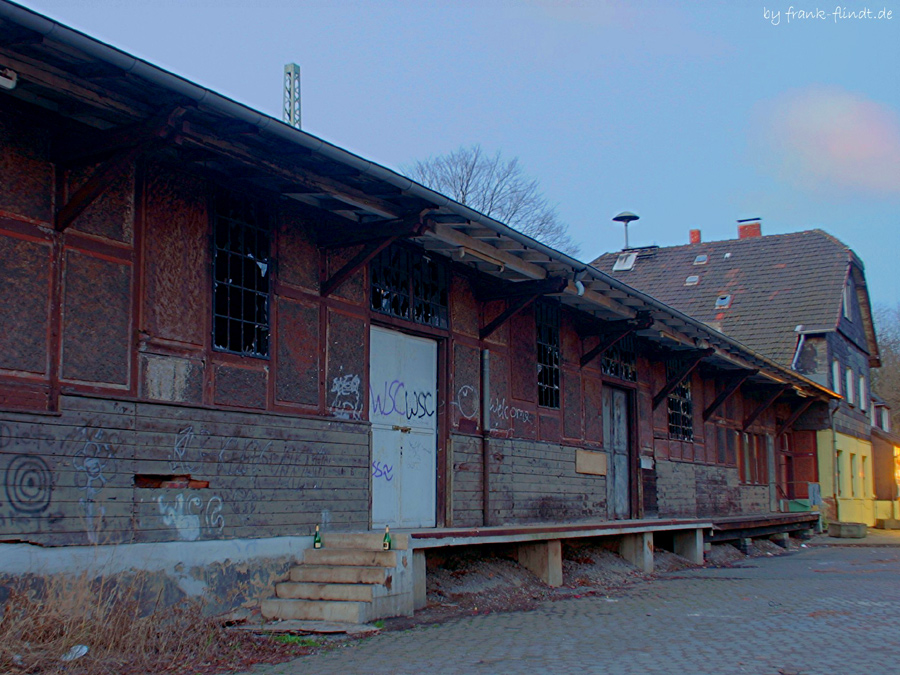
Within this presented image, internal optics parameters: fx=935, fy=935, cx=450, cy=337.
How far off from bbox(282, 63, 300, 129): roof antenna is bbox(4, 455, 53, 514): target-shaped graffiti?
985cm

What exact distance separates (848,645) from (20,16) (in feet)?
24.0

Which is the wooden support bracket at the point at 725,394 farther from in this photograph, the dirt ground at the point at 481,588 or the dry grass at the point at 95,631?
the dry grass at the point at 95,631

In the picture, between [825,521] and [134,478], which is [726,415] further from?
[134,478]

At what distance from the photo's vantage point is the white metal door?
10484mm

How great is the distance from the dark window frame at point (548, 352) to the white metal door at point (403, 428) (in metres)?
2.69

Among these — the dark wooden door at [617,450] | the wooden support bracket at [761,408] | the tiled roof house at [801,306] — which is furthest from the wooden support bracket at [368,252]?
the tiled roof house at [801,306]

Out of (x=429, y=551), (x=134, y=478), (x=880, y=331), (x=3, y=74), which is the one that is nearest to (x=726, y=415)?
(x=429, y=551)

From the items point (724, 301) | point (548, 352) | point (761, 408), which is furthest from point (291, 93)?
point (724, 301)

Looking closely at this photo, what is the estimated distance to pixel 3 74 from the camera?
5.86m

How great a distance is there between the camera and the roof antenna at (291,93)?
51.1ft

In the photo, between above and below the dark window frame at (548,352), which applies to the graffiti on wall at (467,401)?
below

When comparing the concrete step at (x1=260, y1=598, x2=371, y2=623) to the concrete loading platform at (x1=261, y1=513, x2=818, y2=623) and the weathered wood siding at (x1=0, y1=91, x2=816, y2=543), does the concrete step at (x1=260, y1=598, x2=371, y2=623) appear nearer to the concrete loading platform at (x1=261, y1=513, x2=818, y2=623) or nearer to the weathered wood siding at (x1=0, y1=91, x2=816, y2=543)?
the concrete loading platform at (x1=261, y1=513, x2=818, y2=623)

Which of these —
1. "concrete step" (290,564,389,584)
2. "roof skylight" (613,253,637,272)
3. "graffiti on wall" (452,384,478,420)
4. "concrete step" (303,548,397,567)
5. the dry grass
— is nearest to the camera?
the dry grass

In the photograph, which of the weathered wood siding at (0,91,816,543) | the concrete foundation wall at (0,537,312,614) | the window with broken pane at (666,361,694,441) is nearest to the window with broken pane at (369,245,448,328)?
the weathered wood siding at (0,91,816,543)
